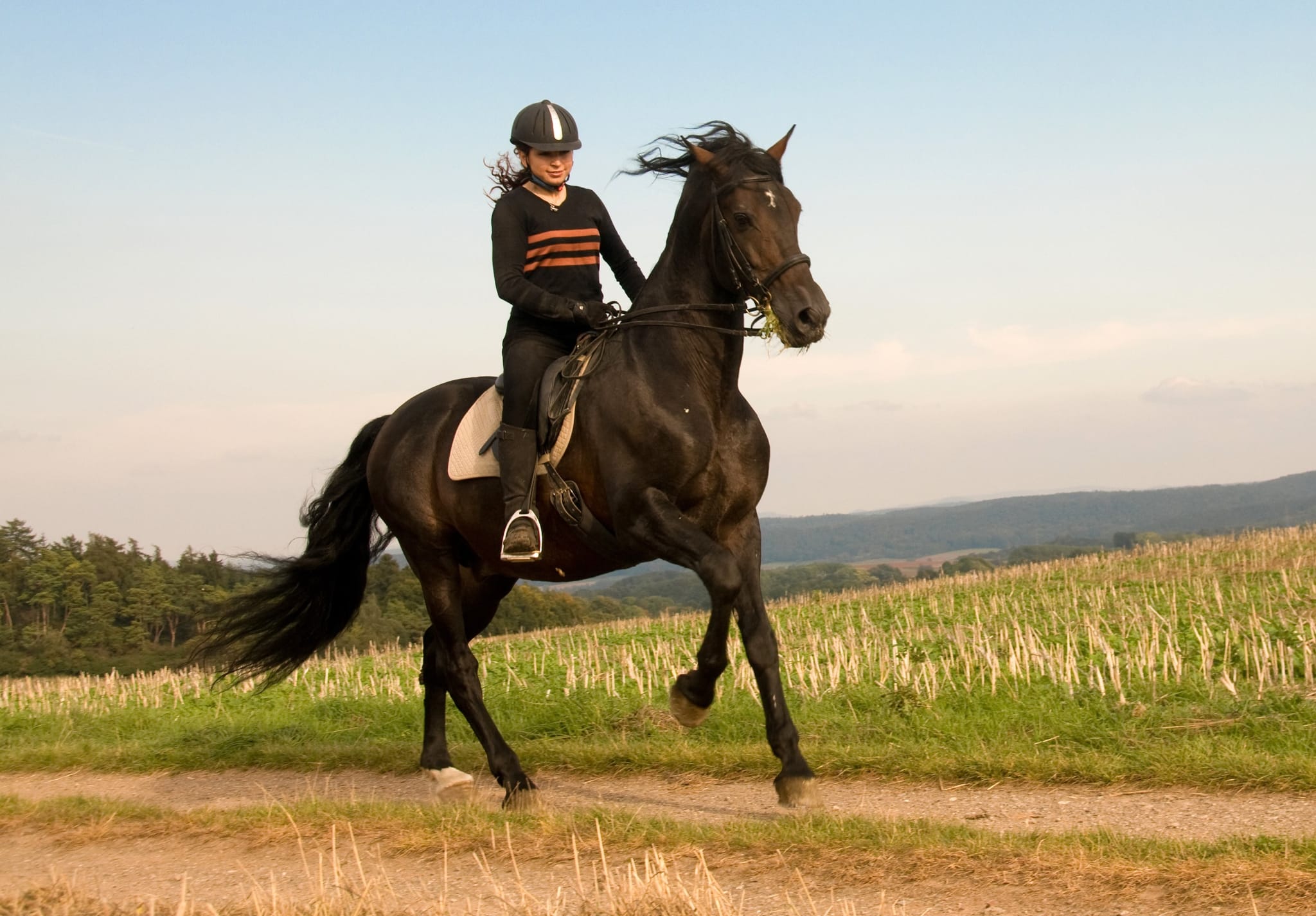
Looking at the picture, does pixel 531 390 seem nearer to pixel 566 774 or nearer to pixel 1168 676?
pixel 566 774

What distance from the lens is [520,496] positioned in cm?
732

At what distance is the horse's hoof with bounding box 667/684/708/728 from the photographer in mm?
6945

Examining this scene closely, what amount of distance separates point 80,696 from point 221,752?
341 inches

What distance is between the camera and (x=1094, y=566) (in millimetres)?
32812

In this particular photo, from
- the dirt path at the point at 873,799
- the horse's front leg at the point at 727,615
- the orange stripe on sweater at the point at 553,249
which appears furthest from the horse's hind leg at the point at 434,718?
the orange stripe on sweater at the point at 553,249

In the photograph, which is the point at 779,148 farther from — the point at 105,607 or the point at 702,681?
the point at 105,607

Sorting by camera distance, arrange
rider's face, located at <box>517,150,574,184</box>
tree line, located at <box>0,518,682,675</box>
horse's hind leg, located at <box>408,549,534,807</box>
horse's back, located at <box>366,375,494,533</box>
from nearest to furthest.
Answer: rider's face, located at <box>517,150,574,184</box> → horse's hind leg, located at <box>408,549,534,807</box> → horse's back, located at <box>366,375,494,533</box> → tree line, located at <box>0,518,682,675</box>

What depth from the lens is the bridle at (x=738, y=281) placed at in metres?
6.32

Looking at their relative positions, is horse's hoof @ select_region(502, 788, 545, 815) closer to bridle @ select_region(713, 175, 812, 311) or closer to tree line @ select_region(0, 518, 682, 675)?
bridle @ select_region(713, 175, 812, 311)

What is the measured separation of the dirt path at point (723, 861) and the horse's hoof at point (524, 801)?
29 centimetres

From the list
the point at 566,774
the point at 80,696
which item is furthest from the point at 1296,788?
the point at 80,696

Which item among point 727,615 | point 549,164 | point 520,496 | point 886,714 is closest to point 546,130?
point 549,164

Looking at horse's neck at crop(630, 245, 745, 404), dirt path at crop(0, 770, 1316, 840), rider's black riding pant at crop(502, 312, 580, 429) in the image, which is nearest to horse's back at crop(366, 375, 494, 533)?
rider's black riding pant at crop(502, 312, 580, 429)

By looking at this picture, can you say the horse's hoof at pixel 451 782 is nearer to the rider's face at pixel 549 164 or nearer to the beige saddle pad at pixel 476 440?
the beige saddle pad at pixel 476 440
